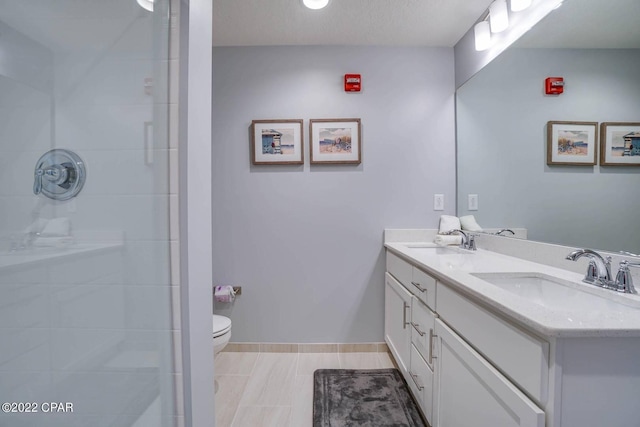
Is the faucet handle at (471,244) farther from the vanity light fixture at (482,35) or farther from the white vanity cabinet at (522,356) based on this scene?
the vanity light fixture at (482,35)

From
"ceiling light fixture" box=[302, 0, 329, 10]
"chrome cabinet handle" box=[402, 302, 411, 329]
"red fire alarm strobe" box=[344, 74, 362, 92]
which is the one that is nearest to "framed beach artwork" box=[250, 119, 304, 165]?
"red fire alarm strobe" box=[344, 74, 362, 92]

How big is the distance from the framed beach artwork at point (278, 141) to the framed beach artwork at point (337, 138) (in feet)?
0.36

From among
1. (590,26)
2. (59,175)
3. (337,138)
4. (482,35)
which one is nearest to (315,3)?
(337,138)

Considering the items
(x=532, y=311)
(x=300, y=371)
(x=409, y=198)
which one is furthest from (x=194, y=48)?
(x=300, y=371)

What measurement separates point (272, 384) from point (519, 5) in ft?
8.56

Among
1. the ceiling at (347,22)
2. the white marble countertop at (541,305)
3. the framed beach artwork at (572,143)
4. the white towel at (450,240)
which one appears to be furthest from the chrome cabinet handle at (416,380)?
the ceiling at (347,22)

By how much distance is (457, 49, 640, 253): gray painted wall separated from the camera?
1.01 metres

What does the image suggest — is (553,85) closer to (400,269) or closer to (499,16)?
(499,16)

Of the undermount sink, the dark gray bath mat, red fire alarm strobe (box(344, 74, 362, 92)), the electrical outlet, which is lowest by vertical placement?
the dark gray bath mat

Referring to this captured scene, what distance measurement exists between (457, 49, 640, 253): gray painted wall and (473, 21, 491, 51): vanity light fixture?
161mm

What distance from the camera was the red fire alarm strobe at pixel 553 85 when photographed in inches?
48.8

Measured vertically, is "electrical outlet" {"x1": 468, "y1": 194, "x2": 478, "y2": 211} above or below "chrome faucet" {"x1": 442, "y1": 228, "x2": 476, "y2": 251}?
above

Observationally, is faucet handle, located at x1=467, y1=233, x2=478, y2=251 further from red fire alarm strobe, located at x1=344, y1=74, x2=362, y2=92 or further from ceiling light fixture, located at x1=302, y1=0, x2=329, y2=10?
ceiling light fixture, located at x1=302, y1=0, x2=329, y2=10

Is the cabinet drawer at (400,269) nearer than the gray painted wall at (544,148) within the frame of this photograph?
No
